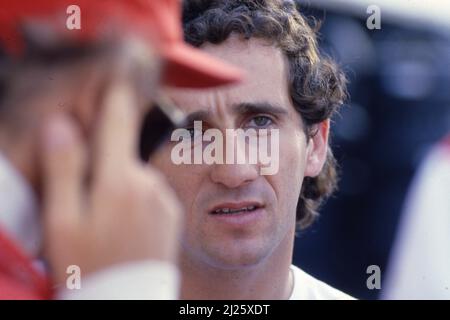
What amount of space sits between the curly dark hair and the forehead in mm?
17

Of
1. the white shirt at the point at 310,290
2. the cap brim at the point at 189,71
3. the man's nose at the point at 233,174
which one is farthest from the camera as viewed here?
the white shirt at the point at 310,290

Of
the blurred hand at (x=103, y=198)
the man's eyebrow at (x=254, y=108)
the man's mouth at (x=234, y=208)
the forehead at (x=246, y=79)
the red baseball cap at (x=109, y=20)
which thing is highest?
the forehead at (x=246, y=79)

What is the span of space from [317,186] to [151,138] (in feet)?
1.85

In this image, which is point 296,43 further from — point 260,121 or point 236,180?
point 236,180

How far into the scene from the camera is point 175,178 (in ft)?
4.06

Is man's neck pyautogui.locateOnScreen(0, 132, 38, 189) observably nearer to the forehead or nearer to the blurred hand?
the blurred hand

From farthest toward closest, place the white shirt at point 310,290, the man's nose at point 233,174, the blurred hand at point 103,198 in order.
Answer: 1. the white shirt at point 310,290
2. the man's nose at point 233,174
3. the blurred hand at point 103,198

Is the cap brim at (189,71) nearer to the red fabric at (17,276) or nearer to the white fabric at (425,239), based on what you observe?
the red fabric at (17,276)

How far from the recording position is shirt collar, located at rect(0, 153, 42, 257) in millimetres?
725

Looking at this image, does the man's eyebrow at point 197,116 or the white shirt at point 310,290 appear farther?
the white shirt at point 310,290

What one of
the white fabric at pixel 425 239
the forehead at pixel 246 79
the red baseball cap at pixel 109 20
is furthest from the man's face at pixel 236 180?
the red baseball cap at pixel 109 20

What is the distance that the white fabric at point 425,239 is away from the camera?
1.39 meters

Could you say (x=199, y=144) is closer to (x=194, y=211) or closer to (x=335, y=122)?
(x=194, y=211)

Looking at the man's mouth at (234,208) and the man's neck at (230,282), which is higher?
the man's mouth at (234,208)
